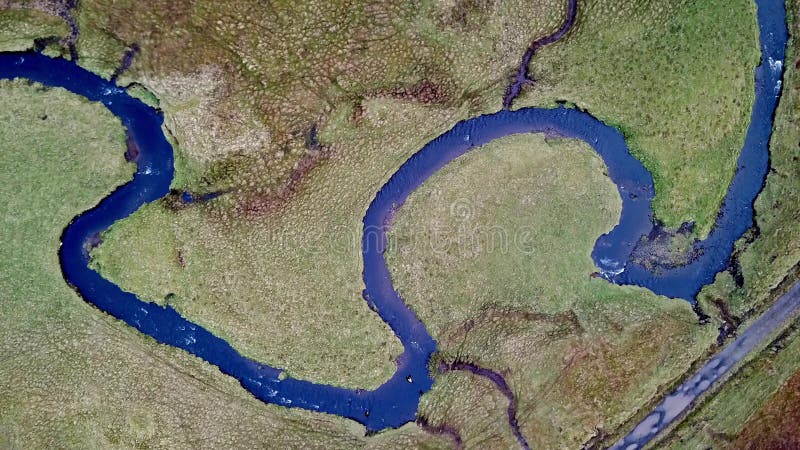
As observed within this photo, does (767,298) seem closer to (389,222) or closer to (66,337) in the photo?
(389,222)

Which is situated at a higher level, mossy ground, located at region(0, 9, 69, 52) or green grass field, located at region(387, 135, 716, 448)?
mossy ground, located at region(0, 9, 69, 52)

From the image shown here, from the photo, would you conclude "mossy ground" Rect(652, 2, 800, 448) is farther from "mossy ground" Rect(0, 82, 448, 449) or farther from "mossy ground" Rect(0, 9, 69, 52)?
"mossy ground" Rect(0, 9, 69, 52)

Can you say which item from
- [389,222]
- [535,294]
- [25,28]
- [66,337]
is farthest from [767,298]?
[25,28]

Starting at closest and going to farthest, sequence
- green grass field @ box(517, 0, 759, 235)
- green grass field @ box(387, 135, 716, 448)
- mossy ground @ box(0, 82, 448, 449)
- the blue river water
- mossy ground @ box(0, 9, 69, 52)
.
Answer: mossy ground @ box(0, 9, 69, 52) < mossy ground @ box(0, 82, 448, 449) < the blue river water < green grass field @ box(517, 0, 759, 235) < green grass field @ box(387, 135, 716, 448)

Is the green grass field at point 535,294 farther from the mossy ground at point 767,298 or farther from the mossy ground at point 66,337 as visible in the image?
the mossy ground at point 66,337

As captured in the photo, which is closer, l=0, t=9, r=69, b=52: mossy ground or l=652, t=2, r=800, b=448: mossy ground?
l=0, t=9, r=69, b=52: mossy ground

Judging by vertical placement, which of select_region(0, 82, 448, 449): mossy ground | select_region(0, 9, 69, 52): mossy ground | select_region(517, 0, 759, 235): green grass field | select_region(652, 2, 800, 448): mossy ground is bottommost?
select_region(652, 2, 800, 448): mossy ground

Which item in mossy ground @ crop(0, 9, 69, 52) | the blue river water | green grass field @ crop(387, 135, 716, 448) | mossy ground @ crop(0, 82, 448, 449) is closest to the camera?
mossy ground @ crop(0, 9, 69, 52)

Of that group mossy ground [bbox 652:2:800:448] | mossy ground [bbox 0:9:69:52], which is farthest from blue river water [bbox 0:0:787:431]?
mossy ground [bbox 0:9:69:52]
